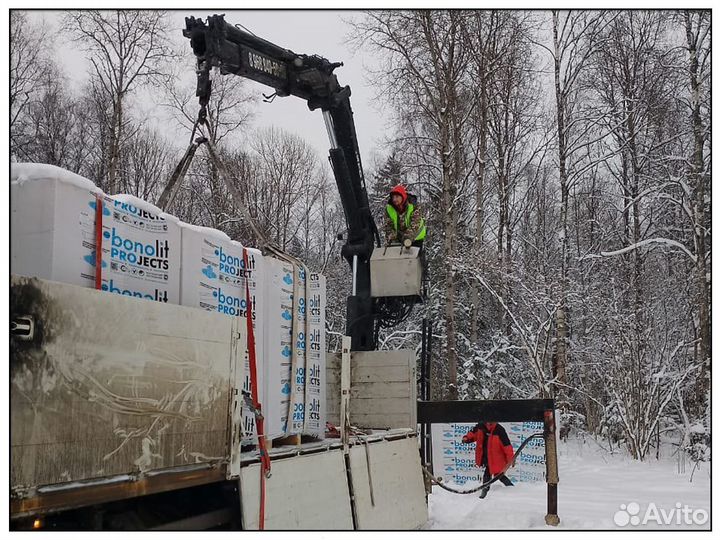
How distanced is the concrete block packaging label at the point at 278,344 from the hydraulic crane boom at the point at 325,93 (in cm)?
180

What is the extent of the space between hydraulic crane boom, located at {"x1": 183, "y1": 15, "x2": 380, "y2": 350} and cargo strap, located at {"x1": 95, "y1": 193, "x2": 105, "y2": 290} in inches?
99.3

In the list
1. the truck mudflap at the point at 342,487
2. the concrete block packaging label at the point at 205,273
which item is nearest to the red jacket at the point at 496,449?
the truck mudflap at the point at 342,487

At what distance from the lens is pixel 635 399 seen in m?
13.6

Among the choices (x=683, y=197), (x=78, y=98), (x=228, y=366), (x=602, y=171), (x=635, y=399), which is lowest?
(x=635, y=399)

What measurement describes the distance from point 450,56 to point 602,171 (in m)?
9.15

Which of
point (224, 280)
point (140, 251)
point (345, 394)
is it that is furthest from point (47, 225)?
point (345, 394)

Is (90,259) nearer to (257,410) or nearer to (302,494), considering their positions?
(257,410)

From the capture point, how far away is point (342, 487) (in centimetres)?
566

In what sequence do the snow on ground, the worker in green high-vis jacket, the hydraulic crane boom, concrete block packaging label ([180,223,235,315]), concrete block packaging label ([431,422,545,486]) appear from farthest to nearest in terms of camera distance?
concrete block packaging label ([431,422,545,486]), the worker in green high-vis jacket, the snow on ground, the hydraulic crane boom, concrete block packaging label ([180,223,235,315])

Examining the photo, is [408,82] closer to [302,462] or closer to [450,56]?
[450,56]

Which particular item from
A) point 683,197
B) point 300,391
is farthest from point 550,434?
point 683,197

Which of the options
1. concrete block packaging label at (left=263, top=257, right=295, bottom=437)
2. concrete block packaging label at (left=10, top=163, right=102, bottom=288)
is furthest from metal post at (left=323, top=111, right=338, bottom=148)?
concrete block packaging label at (left=10, top=163, right=102, bottom=288)

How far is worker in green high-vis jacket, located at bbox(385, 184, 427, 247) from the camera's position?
8664mm

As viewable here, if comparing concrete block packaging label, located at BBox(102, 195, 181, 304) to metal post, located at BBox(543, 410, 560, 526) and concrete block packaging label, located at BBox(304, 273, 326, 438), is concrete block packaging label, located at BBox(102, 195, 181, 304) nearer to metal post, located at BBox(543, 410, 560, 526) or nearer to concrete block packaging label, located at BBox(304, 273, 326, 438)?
concrete block packaging label, located at BBox(304, 273, 326, 438)
